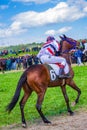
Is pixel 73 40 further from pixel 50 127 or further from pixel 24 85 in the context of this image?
pixel 50 127

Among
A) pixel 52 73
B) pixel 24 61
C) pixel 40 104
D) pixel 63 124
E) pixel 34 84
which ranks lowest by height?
pixel 24 61

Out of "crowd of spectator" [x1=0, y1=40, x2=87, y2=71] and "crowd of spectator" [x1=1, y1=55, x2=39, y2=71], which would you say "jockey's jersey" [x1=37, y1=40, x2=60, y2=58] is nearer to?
"crowd of spectator" [x1=0, y1=40, x2=87, y2=71]

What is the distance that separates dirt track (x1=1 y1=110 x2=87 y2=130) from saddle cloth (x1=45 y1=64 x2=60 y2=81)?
→ 1284mm

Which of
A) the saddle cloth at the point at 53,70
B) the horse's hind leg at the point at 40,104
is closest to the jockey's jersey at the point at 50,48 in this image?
the saddle cloth at the point at 53,70

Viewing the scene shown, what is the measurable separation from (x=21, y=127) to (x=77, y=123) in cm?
166

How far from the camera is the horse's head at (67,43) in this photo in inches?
500

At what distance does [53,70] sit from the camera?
11633 mm

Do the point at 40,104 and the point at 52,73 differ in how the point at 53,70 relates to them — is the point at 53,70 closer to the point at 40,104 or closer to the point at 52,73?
the point at 52,73

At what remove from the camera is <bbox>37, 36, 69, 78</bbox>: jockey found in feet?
38.7

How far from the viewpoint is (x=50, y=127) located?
1026 centimetres

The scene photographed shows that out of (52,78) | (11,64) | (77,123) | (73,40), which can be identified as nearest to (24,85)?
(52,78)

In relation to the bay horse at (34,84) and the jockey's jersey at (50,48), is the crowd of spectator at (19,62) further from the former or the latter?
the bay horse at (34,84)

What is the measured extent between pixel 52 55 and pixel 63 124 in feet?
8.48

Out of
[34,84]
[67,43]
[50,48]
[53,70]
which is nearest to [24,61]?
[67,43]
